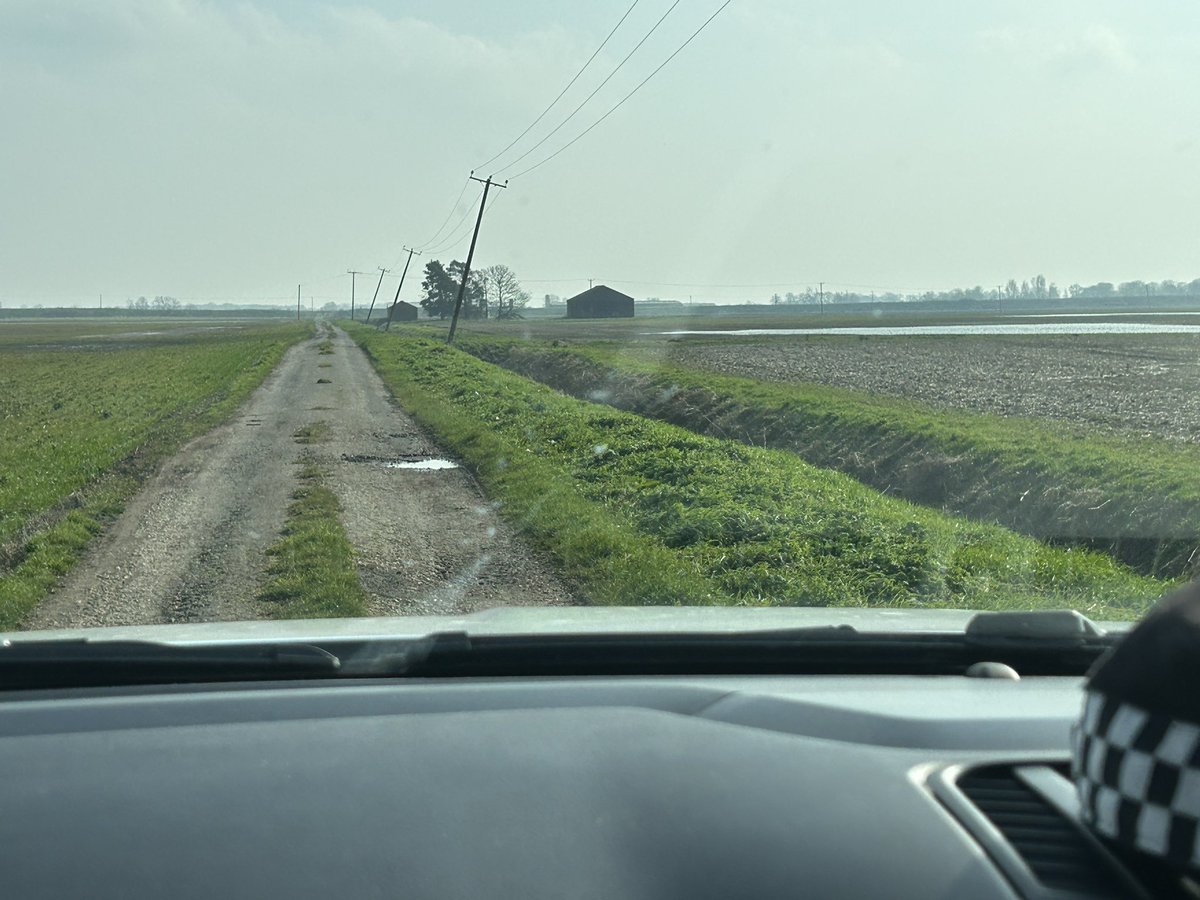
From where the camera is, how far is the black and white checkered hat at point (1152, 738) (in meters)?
1.39

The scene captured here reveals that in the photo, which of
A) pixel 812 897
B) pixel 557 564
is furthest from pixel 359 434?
pixel 812 897

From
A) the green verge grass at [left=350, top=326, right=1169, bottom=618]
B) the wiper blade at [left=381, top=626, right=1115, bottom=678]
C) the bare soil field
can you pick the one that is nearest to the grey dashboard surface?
the wiper blade at [left=381, top=626, right=1115, bottom=678]

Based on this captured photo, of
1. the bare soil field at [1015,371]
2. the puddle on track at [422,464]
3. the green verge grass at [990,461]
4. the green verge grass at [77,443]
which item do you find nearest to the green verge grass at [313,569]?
the green verge grass at [77,443]

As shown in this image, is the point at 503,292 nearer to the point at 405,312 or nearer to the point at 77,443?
the point at 405,312

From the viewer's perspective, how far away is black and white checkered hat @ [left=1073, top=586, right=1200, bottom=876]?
139 centimetres

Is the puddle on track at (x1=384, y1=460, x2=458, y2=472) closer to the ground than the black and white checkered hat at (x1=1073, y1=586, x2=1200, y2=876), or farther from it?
closer to the ground

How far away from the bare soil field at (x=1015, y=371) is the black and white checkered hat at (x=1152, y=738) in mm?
13645

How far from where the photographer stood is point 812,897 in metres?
1.77

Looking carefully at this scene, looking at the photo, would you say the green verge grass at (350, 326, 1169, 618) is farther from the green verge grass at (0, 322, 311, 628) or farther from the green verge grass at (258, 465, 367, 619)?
the green verge grass at (0, 322, 311, 628)

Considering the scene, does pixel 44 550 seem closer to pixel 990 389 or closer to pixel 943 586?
pixel 943 586

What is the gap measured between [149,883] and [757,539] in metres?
7.83

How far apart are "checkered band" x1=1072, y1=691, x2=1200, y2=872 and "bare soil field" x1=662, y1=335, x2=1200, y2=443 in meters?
13.6

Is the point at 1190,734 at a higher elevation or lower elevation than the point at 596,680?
higher

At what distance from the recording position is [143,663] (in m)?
2.79
